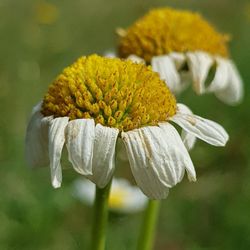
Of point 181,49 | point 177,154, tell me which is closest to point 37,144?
point 177,154

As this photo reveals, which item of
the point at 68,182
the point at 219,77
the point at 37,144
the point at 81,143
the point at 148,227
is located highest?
the point at 81,143

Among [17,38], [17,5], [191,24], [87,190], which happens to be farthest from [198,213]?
[17,5]

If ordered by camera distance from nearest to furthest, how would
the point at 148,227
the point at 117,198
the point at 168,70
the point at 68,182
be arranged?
1. the point at 148,227
2. the point at 168,70
3. the point at 117,198
4. the point at 68,182

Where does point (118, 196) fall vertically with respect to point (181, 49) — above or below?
below

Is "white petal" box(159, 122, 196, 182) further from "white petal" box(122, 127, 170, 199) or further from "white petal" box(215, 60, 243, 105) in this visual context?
"white petal" box(215, 60, 243, 105)

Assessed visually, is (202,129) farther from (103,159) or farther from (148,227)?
(148,227)

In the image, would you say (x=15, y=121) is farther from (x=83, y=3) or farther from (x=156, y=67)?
(x=83, y=3)

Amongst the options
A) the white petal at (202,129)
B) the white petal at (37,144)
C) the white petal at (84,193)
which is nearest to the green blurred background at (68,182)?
the white petal at (84,193)
